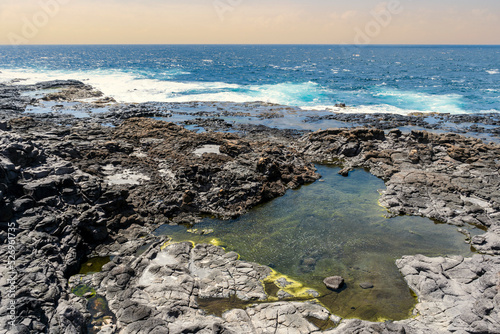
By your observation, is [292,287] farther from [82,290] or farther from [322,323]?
[82,290]

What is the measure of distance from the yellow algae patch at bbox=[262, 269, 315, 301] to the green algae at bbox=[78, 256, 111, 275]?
7940 millimetres

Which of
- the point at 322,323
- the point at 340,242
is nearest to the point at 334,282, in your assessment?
the point at 322,323

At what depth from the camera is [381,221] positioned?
1980 centimetres

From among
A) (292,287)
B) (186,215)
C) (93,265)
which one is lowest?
(292,287)

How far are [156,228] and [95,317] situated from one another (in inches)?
272

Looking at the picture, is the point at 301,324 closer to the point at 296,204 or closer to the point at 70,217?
the point at 296,204

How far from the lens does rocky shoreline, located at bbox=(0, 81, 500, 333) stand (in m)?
11.8

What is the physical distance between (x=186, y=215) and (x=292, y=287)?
8.62 m

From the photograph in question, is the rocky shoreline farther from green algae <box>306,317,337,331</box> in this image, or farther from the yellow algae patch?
the yellow algae patch

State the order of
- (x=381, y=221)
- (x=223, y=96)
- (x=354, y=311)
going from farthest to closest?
(x=223, y=96), (x=381, y=221), (x=354, y=311)

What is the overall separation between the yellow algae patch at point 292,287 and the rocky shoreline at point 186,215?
0.30m

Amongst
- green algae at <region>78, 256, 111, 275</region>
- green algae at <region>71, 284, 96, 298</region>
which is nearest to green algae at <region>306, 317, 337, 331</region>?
green algae at <region>71, 284, 96, 298</region>

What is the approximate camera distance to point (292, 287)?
1418cm

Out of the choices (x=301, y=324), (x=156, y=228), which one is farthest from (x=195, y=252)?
(x=301, y=324)
